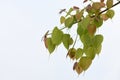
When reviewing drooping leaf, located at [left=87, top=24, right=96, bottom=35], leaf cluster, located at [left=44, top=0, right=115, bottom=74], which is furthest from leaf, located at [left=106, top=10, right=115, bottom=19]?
drooping leaf, located at [left=87, top=24, right=96, bottom=35]

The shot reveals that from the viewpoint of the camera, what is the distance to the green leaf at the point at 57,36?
44.9 inches

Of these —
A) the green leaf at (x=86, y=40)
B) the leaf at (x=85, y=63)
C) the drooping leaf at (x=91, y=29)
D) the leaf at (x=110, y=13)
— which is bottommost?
the leaf at (x=85, y=63)

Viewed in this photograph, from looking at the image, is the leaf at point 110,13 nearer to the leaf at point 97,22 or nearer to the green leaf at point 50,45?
the leaf at point 97,22

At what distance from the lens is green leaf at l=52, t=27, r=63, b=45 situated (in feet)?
3.74

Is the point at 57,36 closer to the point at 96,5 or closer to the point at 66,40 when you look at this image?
the point at 66,40

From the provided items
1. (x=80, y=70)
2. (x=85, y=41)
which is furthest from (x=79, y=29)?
(x=80, y=70)

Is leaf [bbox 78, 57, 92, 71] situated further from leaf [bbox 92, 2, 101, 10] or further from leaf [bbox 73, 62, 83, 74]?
leaf [bbox 92, 2, 101, 10]

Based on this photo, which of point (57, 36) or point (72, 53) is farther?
point (72, 53)

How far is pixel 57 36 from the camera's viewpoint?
45.2 inches

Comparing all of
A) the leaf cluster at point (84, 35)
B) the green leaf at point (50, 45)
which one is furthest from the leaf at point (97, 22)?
the green leaf at point (50, 45)

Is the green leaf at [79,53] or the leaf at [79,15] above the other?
the leaf at [79,15]

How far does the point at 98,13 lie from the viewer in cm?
114

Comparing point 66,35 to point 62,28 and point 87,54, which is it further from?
point 87,54

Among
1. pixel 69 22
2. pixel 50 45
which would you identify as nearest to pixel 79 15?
pixel 69 22
